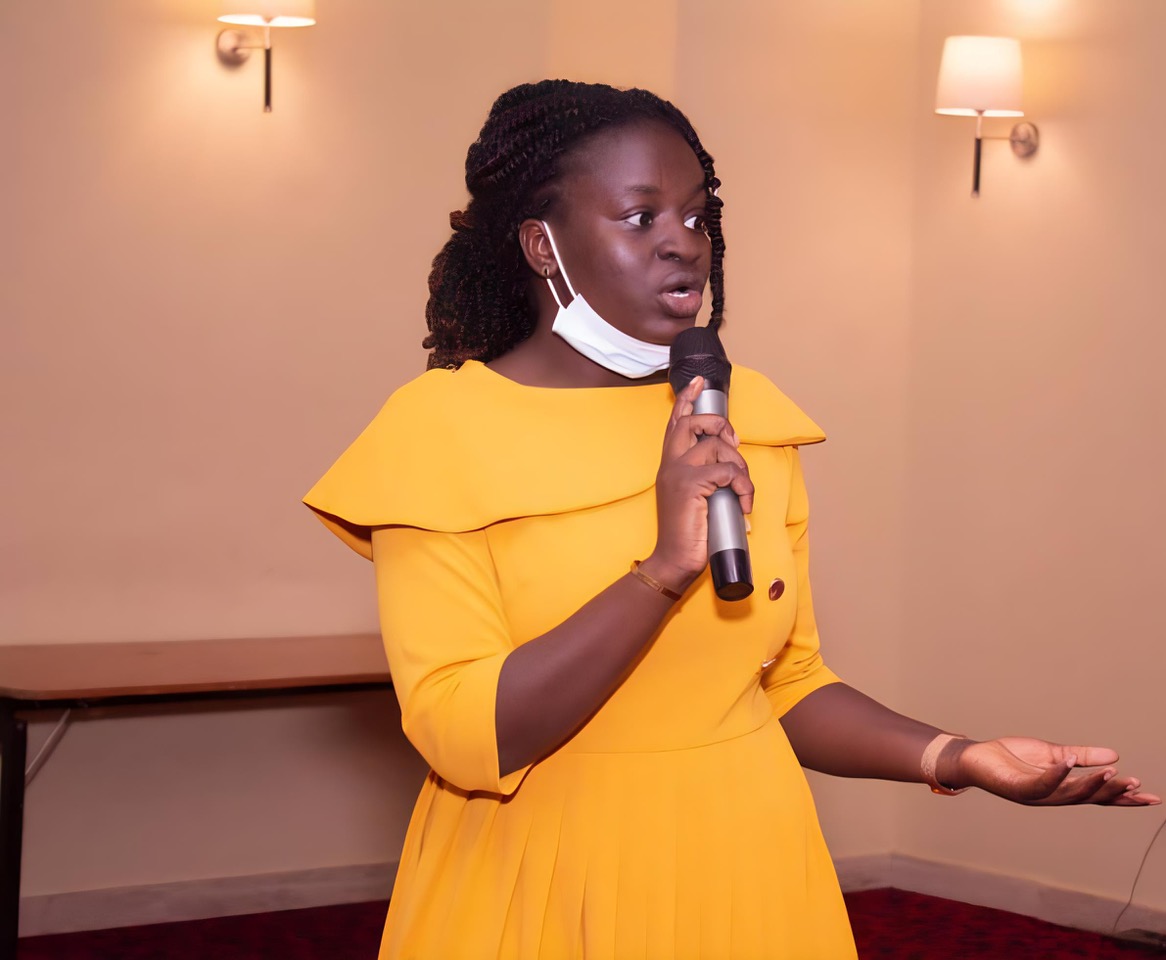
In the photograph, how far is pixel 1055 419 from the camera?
4309mm

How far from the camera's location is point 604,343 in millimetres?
1522

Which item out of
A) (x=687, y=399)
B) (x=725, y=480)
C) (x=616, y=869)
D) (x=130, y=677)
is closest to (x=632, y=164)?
(x=687, y=399)

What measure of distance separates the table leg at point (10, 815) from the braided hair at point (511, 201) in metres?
2.01

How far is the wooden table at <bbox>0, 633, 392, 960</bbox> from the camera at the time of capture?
322 cm

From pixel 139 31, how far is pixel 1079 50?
283cm

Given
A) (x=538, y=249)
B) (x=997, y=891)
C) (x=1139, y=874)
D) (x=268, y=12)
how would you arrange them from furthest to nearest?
1. (x=997, y=891)
2. (x=1139, y=874)
3. (x=268, y=12)
4. (x=538, y=249)

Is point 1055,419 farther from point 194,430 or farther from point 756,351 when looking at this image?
point 194,430

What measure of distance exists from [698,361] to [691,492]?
0.61ft

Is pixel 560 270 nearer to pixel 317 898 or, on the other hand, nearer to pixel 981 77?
pixel 981 77

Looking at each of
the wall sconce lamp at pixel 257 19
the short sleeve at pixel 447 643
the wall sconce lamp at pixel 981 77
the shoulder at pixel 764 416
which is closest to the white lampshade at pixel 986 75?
the wall sconce lamp at pixel 981 77

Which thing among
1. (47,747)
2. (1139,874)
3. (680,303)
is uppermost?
(680,303)

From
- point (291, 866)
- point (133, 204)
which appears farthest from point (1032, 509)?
point (133, 204)

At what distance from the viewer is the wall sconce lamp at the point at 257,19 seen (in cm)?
392

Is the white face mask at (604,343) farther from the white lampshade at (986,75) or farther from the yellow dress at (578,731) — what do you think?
the white lampshade at (986,75)
